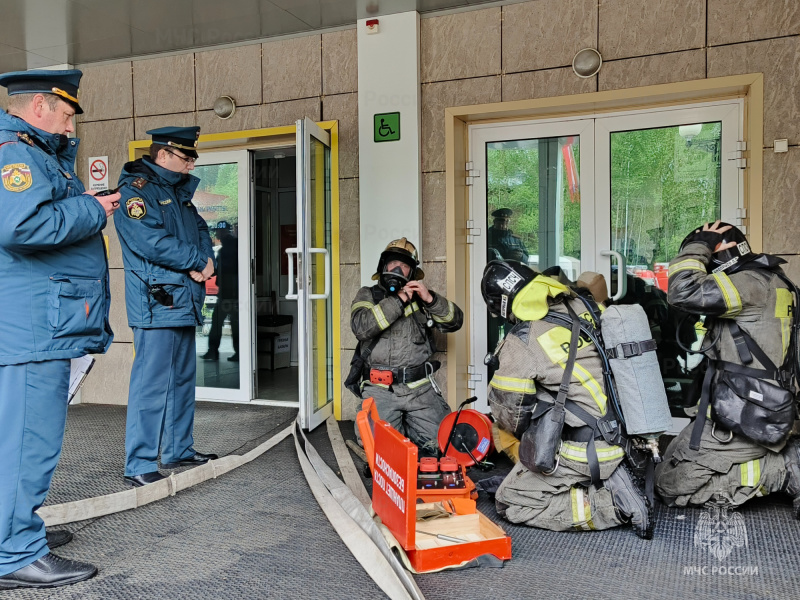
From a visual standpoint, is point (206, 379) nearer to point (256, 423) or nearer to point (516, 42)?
point (256, 423)

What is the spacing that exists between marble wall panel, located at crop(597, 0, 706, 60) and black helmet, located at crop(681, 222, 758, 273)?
1649 millimetres

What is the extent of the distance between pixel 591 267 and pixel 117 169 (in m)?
4.23

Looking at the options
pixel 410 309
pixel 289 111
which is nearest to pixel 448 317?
pixel 410 309

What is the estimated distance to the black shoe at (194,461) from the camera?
12.2ft

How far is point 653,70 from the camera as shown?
4.23m

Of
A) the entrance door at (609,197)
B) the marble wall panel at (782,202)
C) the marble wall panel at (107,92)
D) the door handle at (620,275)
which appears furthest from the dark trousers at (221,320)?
the marble wall panel at (782,202)

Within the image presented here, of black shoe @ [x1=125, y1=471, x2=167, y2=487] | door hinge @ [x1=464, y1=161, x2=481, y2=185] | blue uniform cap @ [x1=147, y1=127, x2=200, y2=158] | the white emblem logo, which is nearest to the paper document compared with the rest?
black shoe @ [x1=125, y1=471, x2=167, y2=487]

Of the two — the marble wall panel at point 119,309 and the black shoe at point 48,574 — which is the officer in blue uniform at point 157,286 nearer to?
the black shoe at point 48,574

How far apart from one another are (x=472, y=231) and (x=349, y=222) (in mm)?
975

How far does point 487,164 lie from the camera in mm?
4906

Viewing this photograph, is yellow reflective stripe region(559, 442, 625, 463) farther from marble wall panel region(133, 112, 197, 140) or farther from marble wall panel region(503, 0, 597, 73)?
marble wall panel region(133, 112, 197, 140)

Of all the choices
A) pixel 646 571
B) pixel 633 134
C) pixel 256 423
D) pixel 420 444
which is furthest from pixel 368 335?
pixel 633 134

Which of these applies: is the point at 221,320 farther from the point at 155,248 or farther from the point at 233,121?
the point at 155,248

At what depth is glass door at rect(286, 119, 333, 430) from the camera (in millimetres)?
4336
